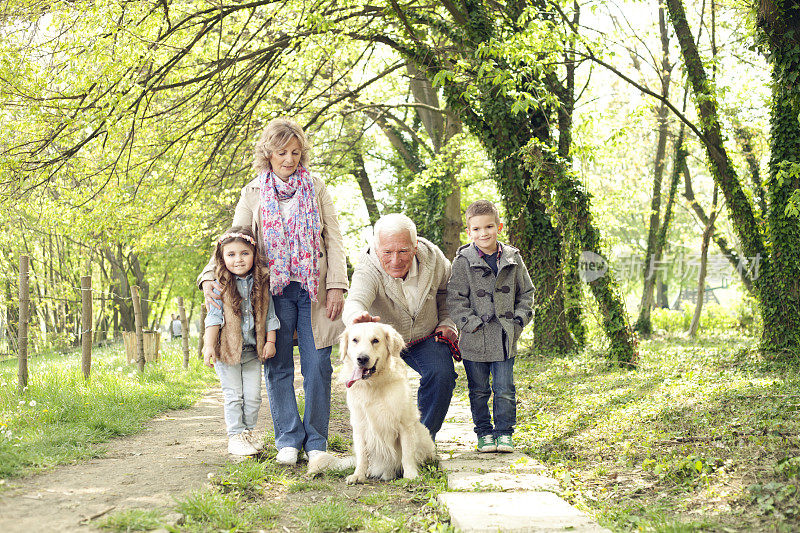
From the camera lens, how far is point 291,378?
16.6ft

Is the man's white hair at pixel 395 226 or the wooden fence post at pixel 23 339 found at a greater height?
the man's white hair at pixel 395 226

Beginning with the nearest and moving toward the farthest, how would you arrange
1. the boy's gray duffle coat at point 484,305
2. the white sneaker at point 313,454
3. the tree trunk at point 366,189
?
the white sneaker at point 313,454, the boy's gray duffle coat at point 484,305, the tree trunk at point 366,189

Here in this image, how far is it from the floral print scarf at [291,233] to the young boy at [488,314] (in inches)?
44.0

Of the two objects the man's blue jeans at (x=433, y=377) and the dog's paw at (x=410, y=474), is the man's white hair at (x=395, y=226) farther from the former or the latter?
the dog's paw at (x=410, y=474)

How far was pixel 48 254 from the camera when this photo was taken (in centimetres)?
2666

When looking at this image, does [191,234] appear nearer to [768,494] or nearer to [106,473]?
[106,473]

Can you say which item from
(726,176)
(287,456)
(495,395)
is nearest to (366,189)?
(726,176)

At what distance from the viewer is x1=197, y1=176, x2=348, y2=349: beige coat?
4.93 metres

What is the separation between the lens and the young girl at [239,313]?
192 inches

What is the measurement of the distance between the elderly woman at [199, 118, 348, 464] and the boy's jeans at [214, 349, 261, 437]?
14cm

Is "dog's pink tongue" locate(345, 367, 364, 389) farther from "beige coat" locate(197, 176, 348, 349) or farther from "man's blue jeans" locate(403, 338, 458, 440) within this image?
"man's blue jeans" locate(403, 338, 458, 440)

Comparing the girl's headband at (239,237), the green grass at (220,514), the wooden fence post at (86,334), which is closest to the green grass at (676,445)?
the green grass at (220,514)

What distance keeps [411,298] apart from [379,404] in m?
0.92

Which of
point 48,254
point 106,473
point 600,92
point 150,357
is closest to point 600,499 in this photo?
point 106,473
